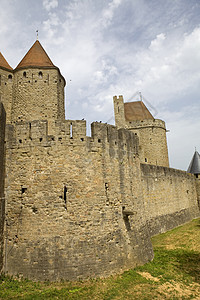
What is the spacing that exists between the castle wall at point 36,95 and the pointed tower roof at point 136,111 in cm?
1407

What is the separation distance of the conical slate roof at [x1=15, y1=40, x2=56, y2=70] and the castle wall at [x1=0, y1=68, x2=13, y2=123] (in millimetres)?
791

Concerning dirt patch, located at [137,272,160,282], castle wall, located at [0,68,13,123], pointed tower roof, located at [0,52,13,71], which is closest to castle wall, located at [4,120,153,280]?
dirt patch, located at [137,272,160,282]

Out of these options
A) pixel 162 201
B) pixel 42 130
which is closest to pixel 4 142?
pixel 42 130

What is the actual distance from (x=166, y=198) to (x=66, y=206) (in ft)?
34.7

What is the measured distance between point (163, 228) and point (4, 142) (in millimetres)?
11909

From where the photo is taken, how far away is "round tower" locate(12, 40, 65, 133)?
12516 mm

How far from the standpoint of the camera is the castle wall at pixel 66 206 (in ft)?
22.6

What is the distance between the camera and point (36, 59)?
13945mm

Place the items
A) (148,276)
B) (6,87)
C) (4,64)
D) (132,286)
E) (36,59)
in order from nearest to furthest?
(132,286)
(148,276)
(6,87)
(4,64)
(36,59)

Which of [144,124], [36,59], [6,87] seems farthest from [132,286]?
[144,124]

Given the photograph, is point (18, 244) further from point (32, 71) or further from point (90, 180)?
point (32, 71)

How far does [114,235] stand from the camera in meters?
7.77

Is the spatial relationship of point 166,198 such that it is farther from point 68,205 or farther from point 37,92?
point 37,92

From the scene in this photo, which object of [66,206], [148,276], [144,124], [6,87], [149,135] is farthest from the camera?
[144,124]
